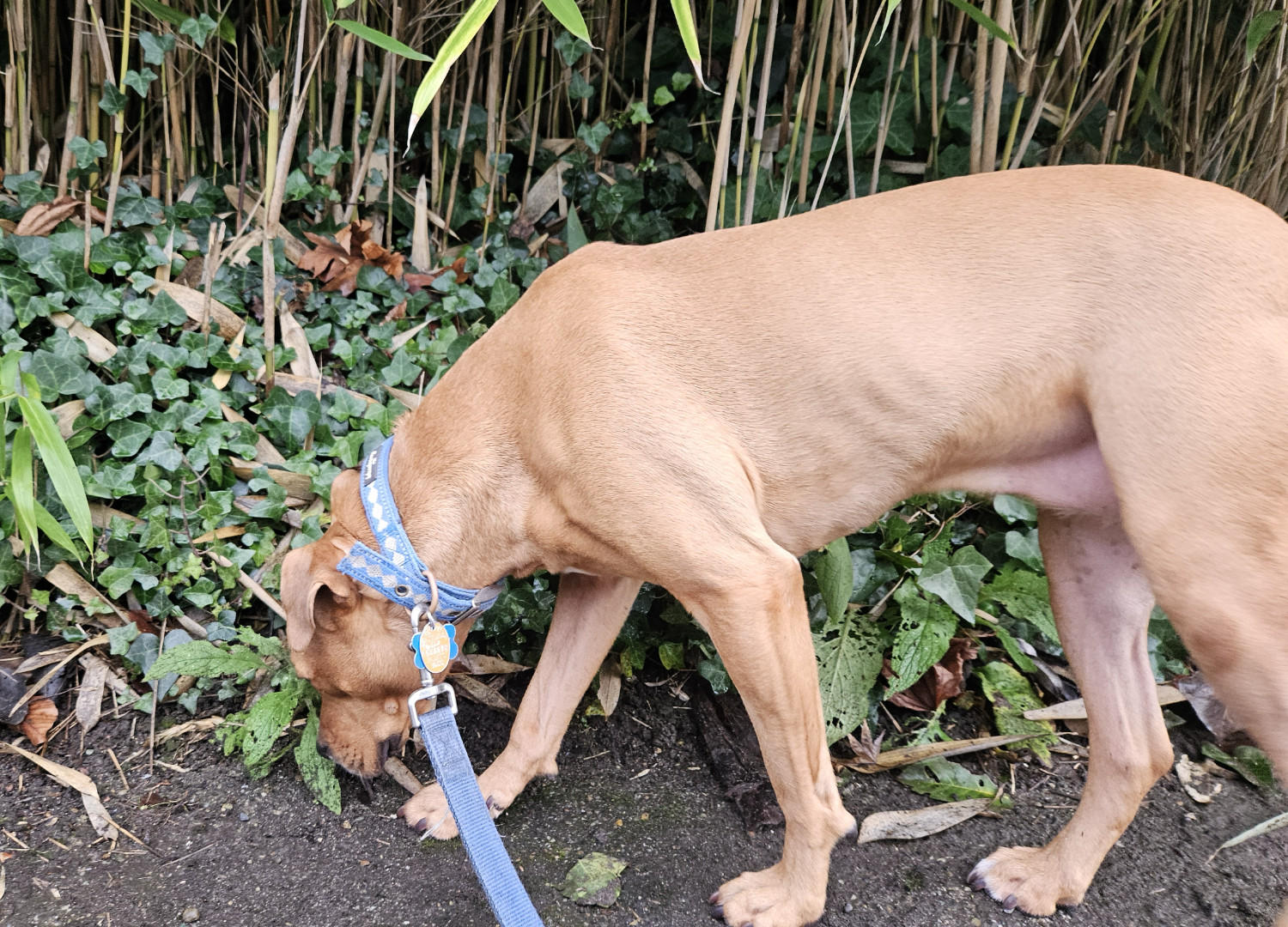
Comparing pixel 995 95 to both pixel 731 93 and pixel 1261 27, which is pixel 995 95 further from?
pixel 731 93

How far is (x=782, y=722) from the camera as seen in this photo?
222cm

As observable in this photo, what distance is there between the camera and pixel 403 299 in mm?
3990

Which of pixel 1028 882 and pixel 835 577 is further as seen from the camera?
pixel 835 577

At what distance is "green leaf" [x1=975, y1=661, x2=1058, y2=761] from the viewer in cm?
306

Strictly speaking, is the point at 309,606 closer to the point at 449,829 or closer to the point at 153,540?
the point at 449,829

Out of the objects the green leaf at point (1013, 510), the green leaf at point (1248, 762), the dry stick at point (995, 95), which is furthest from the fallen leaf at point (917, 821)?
the dry stick at point (995, 95)

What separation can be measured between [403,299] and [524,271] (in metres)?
0.51

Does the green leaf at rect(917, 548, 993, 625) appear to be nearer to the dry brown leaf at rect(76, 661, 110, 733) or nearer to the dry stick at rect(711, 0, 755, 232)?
the dry stick at rect(711, 0, 755, 232)

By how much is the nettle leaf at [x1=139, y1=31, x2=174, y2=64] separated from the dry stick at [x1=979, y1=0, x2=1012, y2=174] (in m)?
2.94

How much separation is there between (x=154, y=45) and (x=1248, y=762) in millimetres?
4462

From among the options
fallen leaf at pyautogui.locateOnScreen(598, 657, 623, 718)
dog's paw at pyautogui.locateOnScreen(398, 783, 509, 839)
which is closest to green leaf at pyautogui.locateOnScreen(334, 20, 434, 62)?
fallen leaf at pyautogui.locateOnScreen(598, 657, 623, 718)

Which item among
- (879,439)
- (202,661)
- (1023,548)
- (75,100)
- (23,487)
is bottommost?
(202,661)

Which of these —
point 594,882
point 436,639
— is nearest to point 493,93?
point 436,639

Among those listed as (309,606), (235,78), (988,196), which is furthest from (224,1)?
(988,196)
